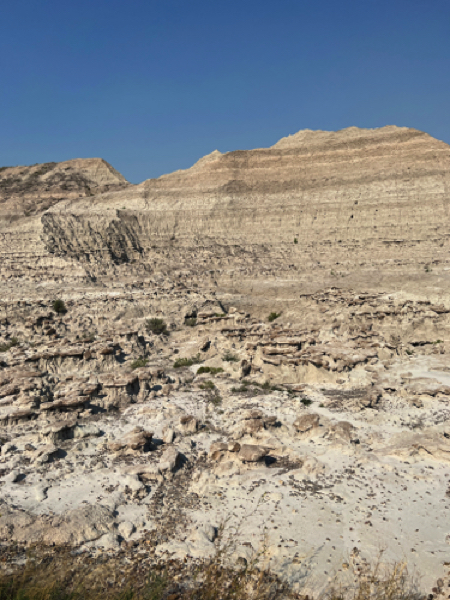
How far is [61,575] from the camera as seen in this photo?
4.79 m

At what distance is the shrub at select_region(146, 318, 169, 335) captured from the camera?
23.7 metres

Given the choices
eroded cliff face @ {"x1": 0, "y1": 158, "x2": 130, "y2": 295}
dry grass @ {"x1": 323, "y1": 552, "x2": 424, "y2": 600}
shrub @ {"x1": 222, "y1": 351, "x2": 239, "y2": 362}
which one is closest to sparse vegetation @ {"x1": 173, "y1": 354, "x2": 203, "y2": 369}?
shrub @ {"x1": 222, "y1": 351, "x2": 239, "y2": 362}

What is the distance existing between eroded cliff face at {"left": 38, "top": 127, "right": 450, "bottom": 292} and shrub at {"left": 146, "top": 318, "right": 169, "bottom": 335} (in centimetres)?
903

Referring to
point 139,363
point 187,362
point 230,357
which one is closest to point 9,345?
point 139,363

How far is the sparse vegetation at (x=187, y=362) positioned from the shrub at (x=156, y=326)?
5.61 m

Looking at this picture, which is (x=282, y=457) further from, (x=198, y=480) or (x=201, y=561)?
(x=201, y=561)

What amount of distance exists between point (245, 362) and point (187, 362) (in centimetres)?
324

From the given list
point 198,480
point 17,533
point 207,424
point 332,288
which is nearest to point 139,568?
point 17,533

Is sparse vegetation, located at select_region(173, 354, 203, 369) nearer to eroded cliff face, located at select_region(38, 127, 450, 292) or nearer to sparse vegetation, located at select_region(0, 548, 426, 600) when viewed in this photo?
sparse vegetation, located at select_region(0, 548, 426, 600)

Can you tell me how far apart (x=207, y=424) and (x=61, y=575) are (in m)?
6.04

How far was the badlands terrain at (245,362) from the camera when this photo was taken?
20.5ft

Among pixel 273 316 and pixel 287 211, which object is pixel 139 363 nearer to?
pixel 273 316

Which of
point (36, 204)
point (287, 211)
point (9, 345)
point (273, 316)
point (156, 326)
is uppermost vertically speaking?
point (36, 204)

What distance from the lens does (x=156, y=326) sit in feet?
79.9
